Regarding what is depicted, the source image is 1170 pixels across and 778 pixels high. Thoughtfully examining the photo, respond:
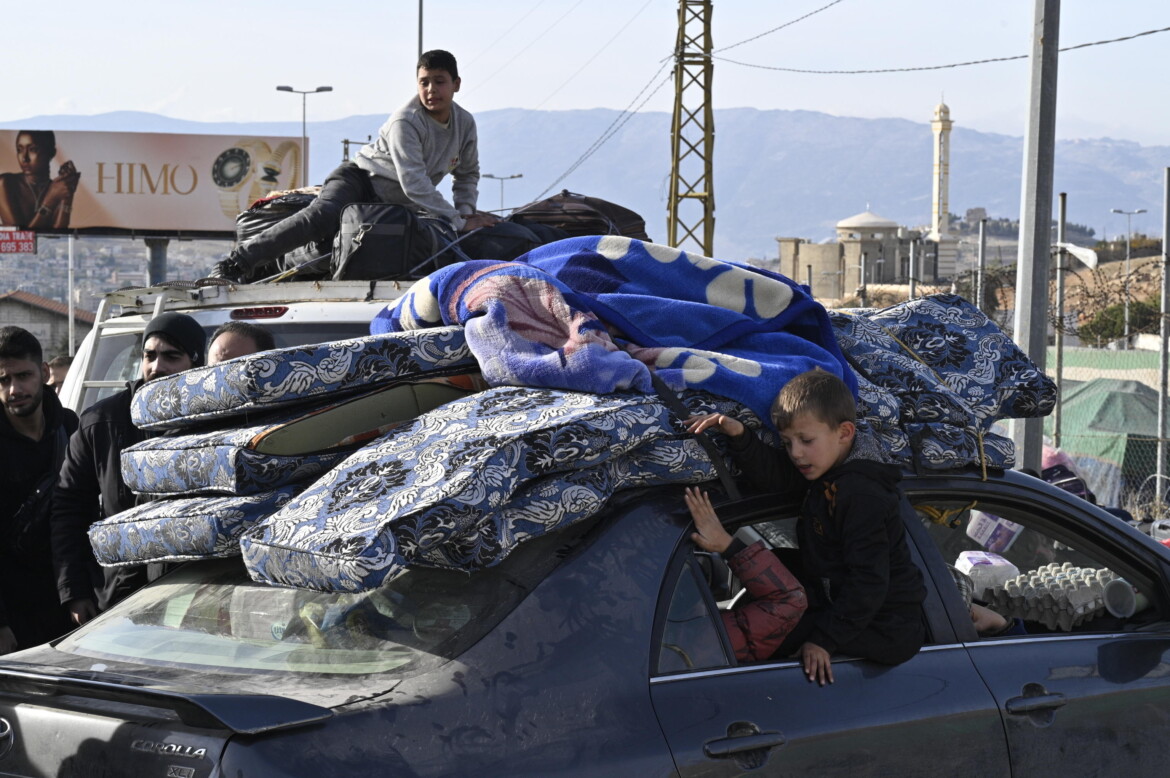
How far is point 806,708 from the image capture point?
3.34 meters

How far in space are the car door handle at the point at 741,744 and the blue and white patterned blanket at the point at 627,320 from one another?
2.80 ft

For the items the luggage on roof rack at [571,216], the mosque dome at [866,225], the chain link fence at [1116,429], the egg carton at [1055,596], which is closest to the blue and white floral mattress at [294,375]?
the egg carton at [1055,596]

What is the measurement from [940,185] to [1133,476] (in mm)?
149354

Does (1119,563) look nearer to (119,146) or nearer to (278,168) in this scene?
(278,168)

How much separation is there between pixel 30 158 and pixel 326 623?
63.5 meters

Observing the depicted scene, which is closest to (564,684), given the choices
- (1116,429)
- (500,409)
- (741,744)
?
(741,744)

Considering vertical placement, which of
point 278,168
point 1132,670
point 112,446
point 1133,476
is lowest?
point 1133,476

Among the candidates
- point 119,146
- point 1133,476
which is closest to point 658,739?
point 1133,476

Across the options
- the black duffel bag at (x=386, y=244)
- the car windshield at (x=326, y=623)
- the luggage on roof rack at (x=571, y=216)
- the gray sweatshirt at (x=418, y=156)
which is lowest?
the car windshield at (x=326, y=623)

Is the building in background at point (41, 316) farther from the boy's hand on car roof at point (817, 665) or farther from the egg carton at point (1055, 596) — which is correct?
the boy's hand on car roof at point (817, 665)

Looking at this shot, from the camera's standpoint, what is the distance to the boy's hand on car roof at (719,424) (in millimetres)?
3490

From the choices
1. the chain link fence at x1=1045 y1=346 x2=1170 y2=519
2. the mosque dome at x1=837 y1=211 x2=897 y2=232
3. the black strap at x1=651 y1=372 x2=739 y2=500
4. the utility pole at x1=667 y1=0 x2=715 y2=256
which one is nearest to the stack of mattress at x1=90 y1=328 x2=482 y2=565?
the black strap at x1=651 y1=372 x2=739 y2=500

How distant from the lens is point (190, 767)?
2740 millimetres

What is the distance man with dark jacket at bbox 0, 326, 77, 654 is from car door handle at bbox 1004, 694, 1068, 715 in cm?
352
